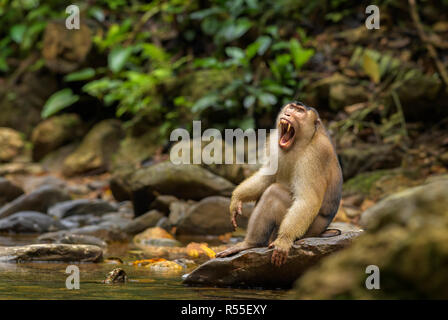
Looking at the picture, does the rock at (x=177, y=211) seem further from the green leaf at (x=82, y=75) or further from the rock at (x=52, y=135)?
the rock at (x=52, y=135)

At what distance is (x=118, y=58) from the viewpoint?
53.7 ft

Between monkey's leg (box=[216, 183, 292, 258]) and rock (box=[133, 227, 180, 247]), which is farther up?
monkey's leg (box=[216, 183, 292, 258])

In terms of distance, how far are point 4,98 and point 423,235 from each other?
19742 mm

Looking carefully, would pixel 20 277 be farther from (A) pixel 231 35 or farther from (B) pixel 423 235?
(A) pixel 231 35

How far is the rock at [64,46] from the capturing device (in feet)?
57.5

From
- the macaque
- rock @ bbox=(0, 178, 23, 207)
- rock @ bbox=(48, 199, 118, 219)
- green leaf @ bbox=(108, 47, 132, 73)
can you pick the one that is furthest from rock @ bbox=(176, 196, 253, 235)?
green leaf @ bbox=(108, 47, 132, 73)

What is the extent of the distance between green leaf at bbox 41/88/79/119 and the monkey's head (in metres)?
13.4

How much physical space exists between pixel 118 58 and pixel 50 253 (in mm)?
11207

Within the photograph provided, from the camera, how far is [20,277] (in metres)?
4.75

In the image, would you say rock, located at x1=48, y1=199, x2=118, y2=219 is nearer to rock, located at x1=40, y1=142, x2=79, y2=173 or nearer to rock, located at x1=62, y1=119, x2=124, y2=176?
rock, located at x1=62, y1=119, x2=124, y2=176

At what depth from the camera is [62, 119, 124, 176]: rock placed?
1627 cm

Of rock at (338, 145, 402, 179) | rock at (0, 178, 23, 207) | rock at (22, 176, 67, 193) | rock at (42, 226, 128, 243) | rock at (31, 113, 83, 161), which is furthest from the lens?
rock at (31, 113, 83, 161)
